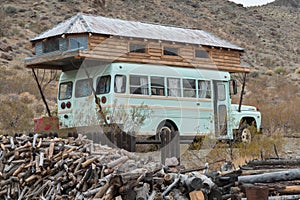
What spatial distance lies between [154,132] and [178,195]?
28.1ft

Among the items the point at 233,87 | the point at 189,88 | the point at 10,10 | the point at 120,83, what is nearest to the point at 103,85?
the point at 120,83

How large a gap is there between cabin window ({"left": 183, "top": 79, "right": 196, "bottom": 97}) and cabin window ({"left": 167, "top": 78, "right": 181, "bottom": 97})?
10.7 inches

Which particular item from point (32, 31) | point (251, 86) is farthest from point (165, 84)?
point (32, 31)

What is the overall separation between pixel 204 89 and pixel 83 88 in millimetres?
4025

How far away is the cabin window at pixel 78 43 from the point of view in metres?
18.9

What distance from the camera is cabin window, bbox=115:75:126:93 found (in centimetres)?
1858

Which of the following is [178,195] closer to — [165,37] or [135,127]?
[135,127]

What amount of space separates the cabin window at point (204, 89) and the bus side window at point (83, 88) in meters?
Answer: 3.70

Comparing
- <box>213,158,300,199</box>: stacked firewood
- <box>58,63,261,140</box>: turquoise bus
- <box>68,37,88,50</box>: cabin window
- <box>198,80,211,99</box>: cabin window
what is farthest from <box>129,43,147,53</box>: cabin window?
<box>213,158,300,199</box>: stacked firewood

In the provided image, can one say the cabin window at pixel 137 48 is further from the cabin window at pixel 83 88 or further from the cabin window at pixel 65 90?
the cabin window at pixel 65 90

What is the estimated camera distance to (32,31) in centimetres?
4506

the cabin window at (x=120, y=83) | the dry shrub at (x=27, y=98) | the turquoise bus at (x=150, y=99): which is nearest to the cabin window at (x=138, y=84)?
the turquoise bus at (x=150, y=99)

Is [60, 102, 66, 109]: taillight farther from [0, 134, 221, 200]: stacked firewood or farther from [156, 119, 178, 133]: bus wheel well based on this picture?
[0, 134, 221, 200]: stacked firewood

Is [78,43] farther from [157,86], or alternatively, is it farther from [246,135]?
[246,135]
